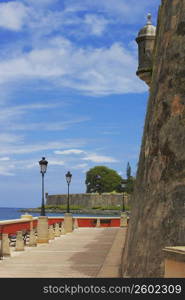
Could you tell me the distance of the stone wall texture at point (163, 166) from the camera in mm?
9352

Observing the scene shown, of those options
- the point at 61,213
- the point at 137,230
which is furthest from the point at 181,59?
the point at 61,213

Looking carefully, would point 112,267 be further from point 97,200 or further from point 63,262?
point 97,200

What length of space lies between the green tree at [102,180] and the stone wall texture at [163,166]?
12137 cm

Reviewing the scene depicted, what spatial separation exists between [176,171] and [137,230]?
1724 mm

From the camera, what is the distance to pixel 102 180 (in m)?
136

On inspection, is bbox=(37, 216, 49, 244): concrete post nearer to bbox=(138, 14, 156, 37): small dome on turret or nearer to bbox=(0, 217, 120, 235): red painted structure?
bbox=(0, 217, 120, 235): red painted structure

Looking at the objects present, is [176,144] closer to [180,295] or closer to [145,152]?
[145,152]

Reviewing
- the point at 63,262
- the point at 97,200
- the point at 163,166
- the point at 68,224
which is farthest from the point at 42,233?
the point at 97,200

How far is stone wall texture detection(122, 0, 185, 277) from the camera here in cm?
935

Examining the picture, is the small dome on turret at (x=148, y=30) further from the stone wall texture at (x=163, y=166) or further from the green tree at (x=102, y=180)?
the green tree at (x=102, y=180)

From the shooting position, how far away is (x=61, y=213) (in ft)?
489

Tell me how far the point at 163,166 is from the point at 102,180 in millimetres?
125807

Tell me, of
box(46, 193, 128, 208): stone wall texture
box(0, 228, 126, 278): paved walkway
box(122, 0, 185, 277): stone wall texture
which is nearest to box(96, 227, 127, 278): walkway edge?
box(0, 228, 126, 278): paved walkway

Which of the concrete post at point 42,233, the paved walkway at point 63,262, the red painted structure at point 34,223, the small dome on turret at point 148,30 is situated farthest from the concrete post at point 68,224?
the small dome on turret at point 148,30
